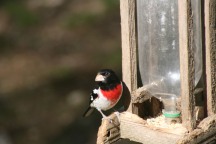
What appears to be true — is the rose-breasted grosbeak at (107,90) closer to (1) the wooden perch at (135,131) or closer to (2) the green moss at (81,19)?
(1) the wooden perch at (135,131)

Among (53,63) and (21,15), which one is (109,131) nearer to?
(53,63)

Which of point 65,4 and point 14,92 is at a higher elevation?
point 65,4

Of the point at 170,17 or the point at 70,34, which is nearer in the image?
the point at 170,17

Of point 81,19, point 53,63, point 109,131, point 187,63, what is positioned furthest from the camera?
point 81,19

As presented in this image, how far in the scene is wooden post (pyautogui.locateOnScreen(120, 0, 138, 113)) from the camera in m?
2.85

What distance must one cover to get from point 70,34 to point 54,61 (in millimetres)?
711

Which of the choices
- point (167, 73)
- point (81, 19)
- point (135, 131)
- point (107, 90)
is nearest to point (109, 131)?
point (135, 131)

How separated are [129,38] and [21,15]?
728 centimetres

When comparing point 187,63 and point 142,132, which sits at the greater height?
point 187,63

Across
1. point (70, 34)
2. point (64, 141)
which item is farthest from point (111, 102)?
point (70, 34)

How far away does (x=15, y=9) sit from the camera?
10.1 meters

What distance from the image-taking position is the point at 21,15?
9.95 m

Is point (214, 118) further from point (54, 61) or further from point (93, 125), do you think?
point (54, 61)

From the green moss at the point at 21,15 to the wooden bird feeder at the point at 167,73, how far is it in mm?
6949
